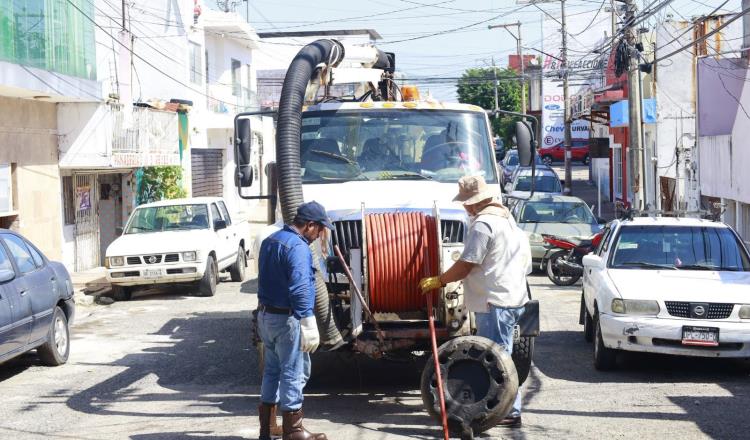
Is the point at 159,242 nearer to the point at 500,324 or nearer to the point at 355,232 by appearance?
the point at 355,232

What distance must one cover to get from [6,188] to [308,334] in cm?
1423

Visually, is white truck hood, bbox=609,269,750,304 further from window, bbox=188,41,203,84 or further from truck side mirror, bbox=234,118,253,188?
window, bbox=188,41,203,84

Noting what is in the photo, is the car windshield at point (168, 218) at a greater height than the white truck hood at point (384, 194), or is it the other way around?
the white truck hood at point (384, 194)

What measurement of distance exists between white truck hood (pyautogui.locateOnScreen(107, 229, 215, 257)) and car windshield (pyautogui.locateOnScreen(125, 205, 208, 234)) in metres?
0.34

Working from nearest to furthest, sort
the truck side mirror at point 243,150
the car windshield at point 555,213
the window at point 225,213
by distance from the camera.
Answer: the truck side mirror at point 243,150, the window at point 225,213, the car windshield at point 555,213

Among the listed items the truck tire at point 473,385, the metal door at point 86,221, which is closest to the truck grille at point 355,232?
the truck tire at point 473,385

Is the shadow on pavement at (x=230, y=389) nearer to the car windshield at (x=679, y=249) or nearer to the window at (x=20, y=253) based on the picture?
the window at (x=20, y=253)

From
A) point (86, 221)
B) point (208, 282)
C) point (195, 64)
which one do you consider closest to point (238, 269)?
point (208, 282)

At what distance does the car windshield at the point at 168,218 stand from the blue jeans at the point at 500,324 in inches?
490

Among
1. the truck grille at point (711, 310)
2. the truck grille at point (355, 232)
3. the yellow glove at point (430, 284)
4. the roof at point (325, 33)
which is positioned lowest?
the truck grille at point (711, 310)

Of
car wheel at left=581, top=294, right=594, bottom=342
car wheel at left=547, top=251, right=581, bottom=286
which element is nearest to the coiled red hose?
car wheel at left=581, top=294, right=594, bottom=342

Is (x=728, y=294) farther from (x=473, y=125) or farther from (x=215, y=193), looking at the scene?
(x=215, y=193)

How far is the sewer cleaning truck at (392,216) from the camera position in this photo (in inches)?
325

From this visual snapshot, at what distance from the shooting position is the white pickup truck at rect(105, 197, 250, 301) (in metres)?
18.8
